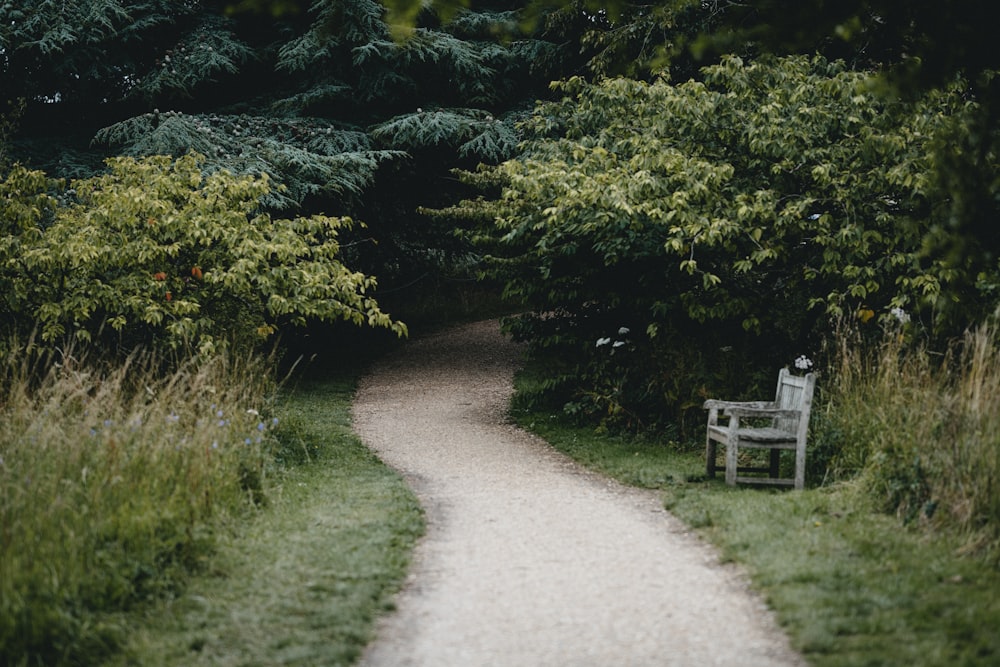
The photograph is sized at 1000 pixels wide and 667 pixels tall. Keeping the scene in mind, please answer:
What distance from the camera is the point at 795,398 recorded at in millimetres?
7926

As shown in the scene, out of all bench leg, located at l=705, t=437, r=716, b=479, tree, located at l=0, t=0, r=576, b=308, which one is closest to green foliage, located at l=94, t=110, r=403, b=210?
tree, located at l=0, t=0, r=576, b=308

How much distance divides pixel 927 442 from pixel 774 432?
1653mm

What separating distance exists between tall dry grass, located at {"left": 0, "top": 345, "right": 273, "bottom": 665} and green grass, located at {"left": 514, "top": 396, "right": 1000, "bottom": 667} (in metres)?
3.45

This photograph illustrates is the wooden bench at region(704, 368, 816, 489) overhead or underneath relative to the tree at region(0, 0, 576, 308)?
underneath

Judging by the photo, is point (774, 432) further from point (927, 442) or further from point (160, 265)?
point (160, 265)

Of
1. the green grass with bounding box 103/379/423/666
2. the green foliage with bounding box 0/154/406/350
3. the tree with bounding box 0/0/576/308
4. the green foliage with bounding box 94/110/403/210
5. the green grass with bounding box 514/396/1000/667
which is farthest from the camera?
the tree with bounding box 0/0/576/308

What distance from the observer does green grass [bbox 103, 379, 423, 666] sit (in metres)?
4.31

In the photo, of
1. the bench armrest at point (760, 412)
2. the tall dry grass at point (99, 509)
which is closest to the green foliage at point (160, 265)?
the tall dry grass at point (99, 509)

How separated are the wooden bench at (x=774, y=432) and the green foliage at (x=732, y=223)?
1.65 meters

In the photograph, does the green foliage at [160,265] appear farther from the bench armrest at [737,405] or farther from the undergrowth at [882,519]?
the undergrowth at [882,519]

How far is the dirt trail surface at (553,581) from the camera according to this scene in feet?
14.2

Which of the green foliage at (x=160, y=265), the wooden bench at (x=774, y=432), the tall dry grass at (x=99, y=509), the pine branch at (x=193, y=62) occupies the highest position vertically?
the pine branch at (x=193, y=62)

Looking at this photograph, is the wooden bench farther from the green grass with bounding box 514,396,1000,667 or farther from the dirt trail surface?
the dirt trail surface

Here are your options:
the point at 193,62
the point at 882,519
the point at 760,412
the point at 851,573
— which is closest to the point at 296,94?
the point at 193,62
